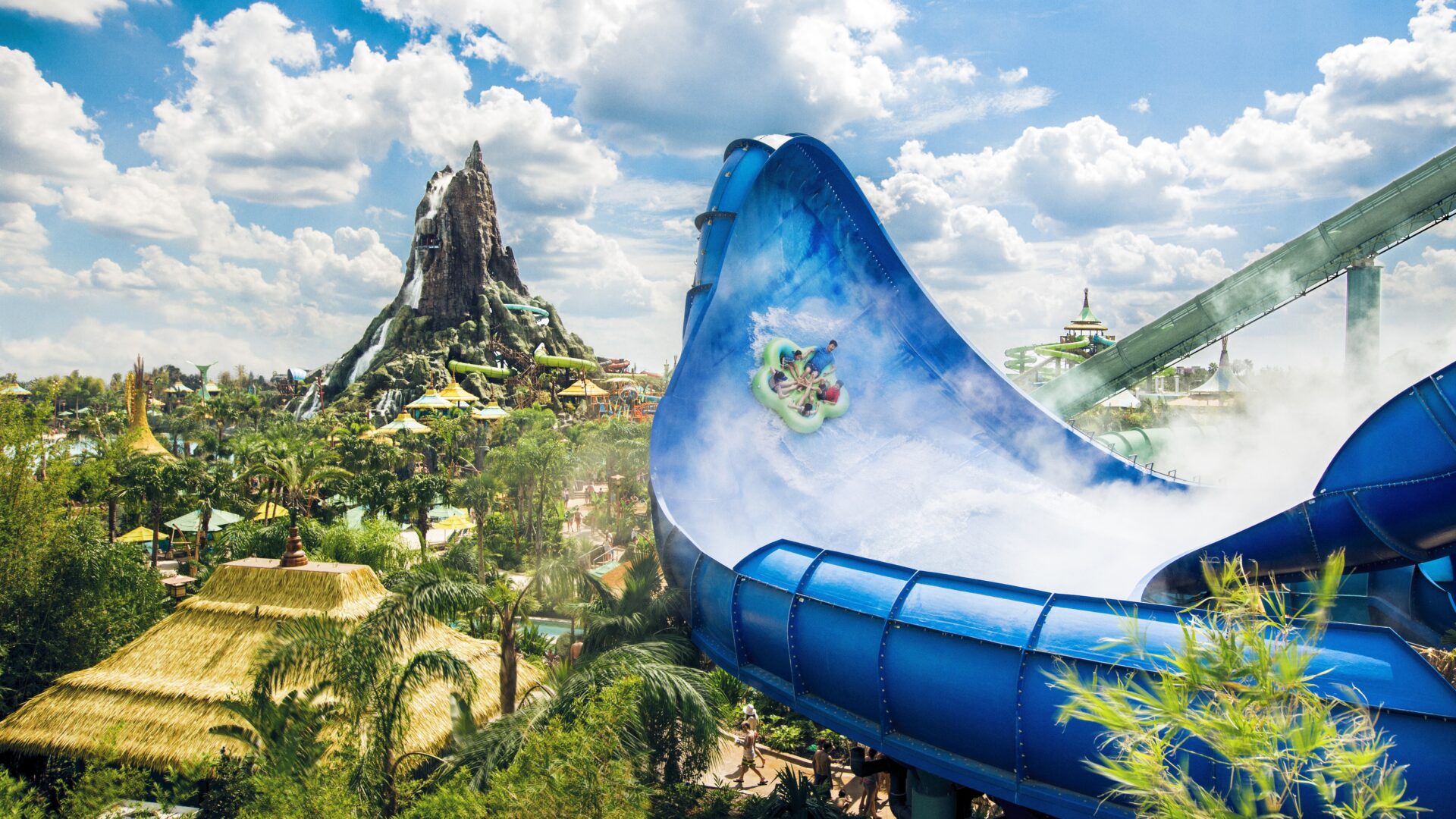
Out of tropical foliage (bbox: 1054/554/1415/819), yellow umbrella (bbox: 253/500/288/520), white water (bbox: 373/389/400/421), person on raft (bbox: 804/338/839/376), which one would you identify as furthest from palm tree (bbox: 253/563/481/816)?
white water (bbox: 373/389/400/421)

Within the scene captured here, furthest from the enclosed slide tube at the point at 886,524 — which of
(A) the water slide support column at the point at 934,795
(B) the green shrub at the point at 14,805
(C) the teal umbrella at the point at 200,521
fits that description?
(C) the teal umbrella at the point at 200,521

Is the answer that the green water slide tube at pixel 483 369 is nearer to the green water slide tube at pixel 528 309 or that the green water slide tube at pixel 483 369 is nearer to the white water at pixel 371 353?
the green water slide tube at pixel 528 309

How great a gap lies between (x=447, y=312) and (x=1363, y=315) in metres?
67.1

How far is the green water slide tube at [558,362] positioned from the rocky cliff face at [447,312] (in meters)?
0.81

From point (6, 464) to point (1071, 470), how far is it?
1783cm

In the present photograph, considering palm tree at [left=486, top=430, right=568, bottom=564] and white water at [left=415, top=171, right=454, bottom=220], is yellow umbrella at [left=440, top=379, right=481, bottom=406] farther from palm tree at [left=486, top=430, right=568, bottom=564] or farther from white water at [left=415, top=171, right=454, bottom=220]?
palm tree at [left=486, top=430, right=568, bottom=564]

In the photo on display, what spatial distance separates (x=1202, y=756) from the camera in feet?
18.5

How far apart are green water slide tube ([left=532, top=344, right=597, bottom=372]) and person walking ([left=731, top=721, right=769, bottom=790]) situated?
60460 millimetres

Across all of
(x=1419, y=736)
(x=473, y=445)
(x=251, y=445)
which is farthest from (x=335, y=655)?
(x=473, y=445)

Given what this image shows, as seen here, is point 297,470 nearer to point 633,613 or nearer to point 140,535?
point 140,535

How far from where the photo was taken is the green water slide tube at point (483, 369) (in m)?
66.9

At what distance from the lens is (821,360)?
15547 mm

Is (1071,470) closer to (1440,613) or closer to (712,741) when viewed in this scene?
(1440,613)

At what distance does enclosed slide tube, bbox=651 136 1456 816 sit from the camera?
6.85m
